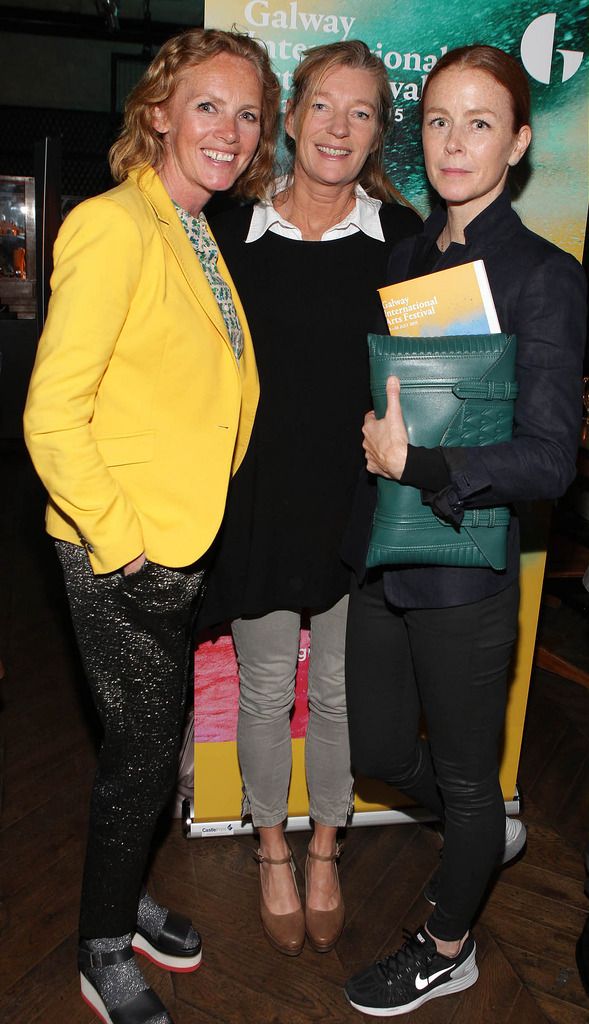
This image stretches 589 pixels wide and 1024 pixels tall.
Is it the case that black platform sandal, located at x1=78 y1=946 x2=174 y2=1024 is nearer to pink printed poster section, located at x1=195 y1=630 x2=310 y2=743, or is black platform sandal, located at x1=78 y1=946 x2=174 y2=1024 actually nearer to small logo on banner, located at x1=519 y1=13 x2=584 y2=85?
pink printed poster section, located at x1=195 y1=630 x2=310 y2=743

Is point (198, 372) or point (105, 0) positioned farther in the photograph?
point (105, 0)

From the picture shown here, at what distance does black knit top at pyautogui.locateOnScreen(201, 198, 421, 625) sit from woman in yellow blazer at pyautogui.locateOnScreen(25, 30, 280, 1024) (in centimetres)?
9

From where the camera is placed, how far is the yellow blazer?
58.5 inches

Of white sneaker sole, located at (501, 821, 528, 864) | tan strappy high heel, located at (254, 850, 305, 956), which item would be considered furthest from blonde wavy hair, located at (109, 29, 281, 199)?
white sneaker sole, located at (501, 821, 528, 864)

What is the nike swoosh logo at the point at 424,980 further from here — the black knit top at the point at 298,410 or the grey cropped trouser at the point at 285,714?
the black knit top at the point at 298,410

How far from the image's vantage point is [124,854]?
1.86m

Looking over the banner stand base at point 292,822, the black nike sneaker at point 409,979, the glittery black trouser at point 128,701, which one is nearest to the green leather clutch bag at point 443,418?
the glittery black trouser at point 128,701

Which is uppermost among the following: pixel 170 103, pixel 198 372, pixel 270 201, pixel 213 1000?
pixel 170 103

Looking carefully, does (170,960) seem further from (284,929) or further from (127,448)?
(127,448)

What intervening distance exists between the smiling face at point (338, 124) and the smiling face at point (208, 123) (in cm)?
20

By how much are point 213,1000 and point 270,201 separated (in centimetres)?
189

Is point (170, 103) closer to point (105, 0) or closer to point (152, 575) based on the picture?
point (152, 575)

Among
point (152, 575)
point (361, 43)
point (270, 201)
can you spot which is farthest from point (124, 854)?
point (361, 43)

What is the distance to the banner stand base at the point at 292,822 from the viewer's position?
2.60 metres
